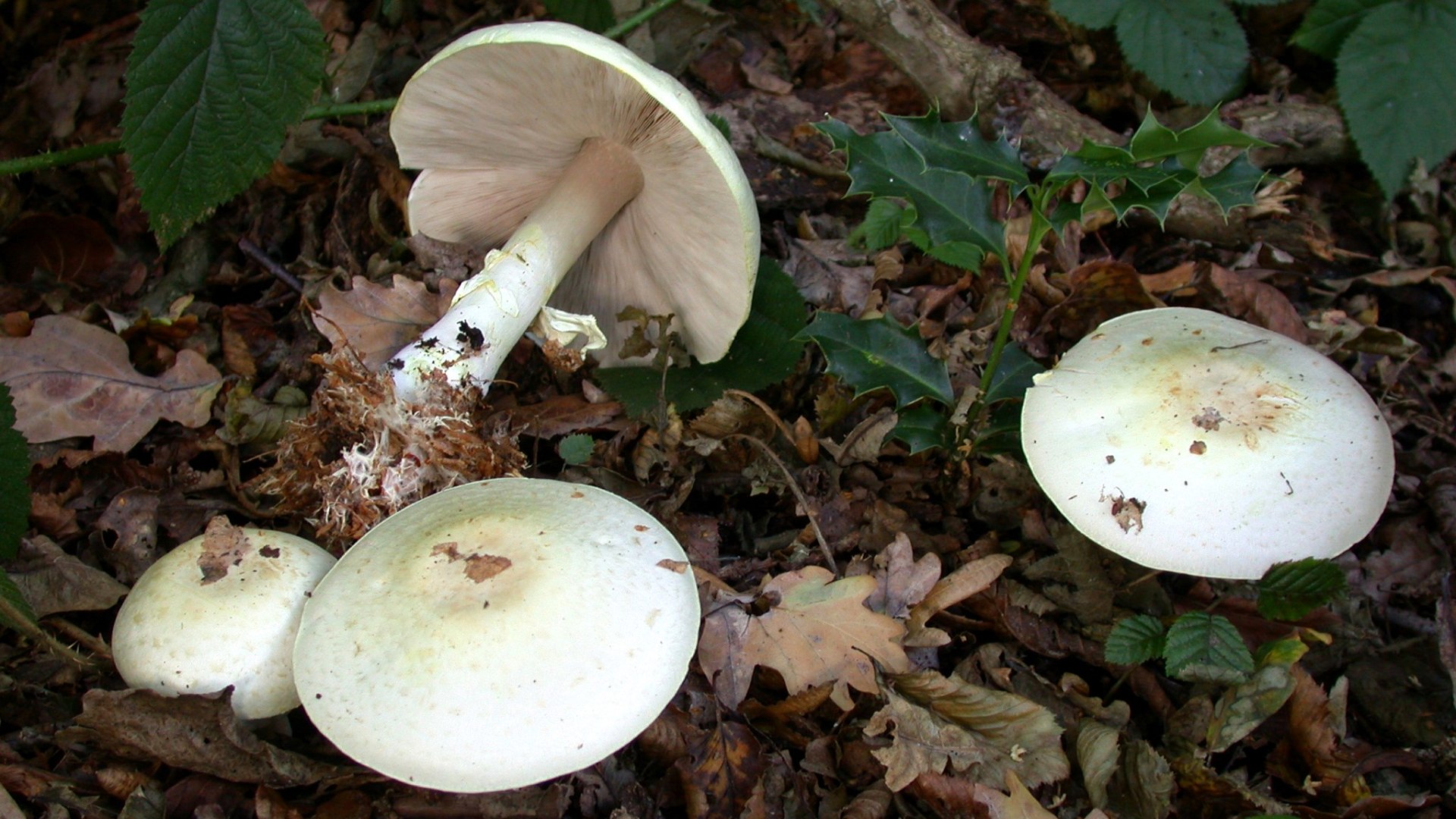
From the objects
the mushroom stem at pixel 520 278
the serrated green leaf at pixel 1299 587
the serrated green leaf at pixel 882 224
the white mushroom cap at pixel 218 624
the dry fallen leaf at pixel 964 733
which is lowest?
the dry fallen leaf at pixel 964 733

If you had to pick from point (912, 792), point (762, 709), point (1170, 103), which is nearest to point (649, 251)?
point (762, 709)

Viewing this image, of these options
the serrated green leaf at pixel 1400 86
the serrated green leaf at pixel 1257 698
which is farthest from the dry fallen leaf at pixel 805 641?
the serrated green leaf at pixel 1400 86

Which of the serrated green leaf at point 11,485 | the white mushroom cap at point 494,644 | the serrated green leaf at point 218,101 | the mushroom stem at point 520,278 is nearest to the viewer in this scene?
the white mushroom cap at point 494,644

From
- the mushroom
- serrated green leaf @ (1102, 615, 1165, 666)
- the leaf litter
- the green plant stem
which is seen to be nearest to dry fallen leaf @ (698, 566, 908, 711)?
the leaf litter

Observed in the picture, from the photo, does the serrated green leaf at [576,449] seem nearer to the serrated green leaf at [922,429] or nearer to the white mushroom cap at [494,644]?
the white mushroom cap at [494,644]

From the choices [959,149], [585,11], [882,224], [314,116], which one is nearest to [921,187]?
[959,149]

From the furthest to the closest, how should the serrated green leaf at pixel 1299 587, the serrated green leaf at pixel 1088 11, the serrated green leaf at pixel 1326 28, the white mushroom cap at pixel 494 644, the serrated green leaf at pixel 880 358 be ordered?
the serrated green leaf at pixel 1326 28, the serrated green leaf at pixel 1088 11, the serrated green leaf at pixel 880 358, the serrated green leaf at pixel 1299 587, the white mushroom cap at pixel 494 644

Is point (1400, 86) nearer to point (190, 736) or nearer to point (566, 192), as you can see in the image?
point (566, 192)
